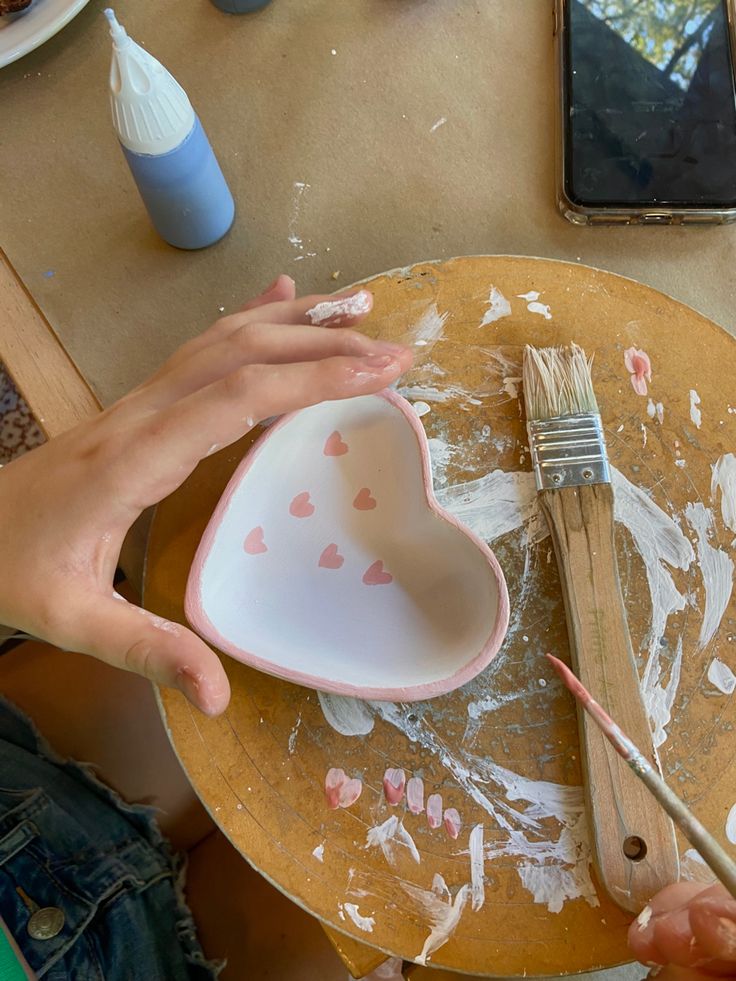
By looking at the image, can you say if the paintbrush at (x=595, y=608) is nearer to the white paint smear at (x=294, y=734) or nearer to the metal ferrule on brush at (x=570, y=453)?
the metal ferrule on brush at (x=570, y=453)

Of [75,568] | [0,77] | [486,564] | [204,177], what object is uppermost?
[0,77]

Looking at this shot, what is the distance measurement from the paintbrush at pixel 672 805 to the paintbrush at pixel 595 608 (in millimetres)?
54

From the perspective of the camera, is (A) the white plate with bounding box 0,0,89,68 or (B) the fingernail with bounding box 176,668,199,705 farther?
(A) the white plate with bounding box 0,0,89,68

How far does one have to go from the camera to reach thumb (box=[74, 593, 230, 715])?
45cm

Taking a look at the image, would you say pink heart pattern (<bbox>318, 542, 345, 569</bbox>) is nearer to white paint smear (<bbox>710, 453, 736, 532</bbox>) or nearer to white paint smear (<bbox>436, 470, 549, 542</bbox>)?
white paint smear (<bbox>436, 470, 549, 542</bbox>)

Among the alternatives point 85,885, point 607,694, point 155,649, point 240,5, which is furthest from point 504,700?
point 240,5

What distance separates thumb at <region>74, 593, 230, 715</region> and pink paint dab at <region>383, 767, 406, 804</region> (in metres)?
0.18

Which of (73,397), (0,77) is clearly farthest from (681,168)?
(0,77)

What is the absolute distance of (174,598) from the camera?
589mm

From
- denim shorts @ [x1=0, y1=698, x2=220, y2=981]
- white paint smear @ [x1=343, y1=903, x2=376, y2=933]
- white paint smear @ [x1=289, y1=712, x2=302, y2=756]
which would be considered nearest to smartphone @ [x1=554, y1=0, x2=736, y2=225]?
white paint smear @ [x1=289, y1=712, x2=302, y2=756]

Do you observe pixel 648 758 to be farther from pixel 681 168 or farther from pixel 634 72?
pixel 634 72

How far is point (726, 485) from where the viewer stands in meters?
0.62

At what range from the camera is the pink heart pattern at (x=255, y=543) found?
22.6 inches

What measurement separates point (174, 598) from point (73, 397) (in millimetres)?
236
